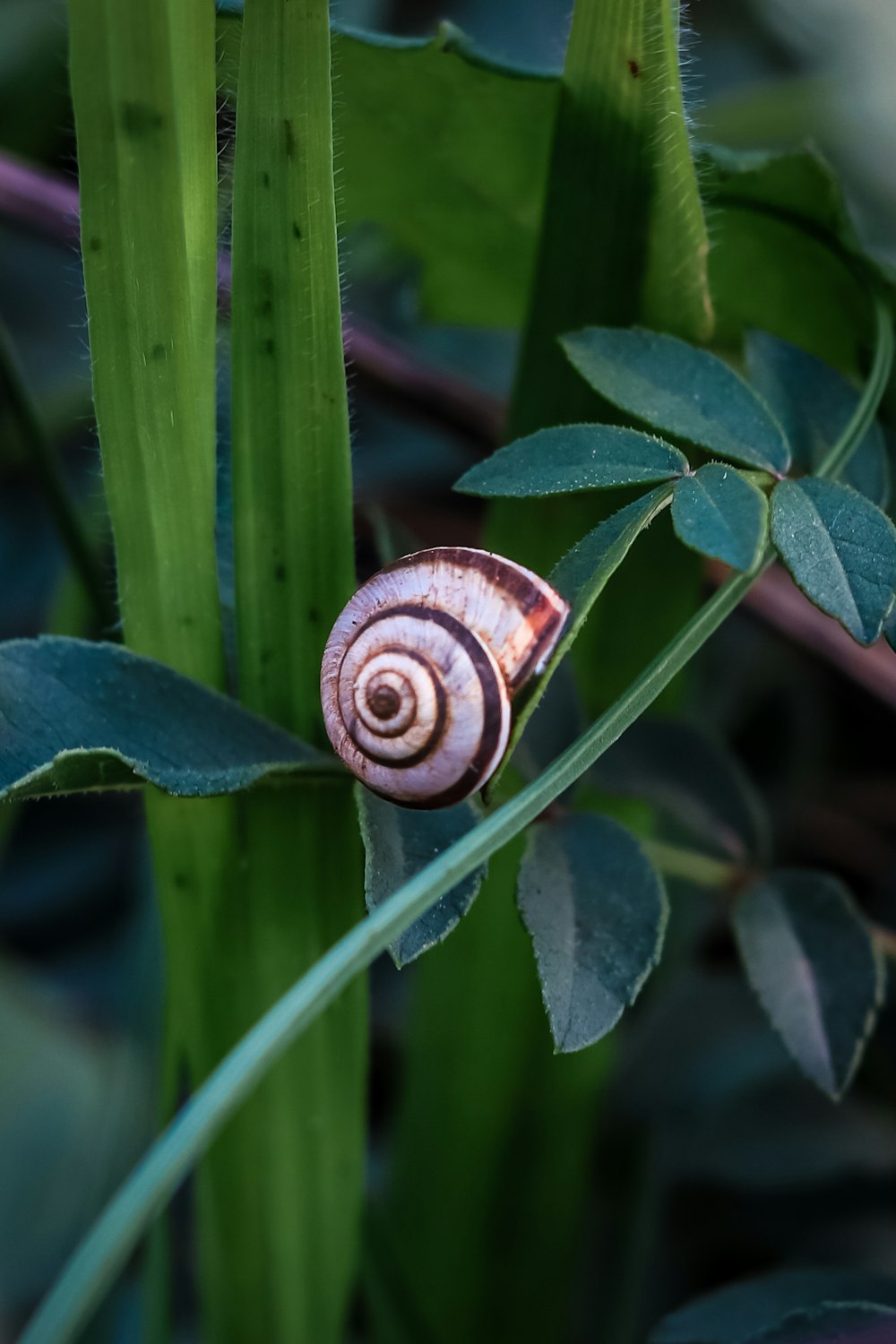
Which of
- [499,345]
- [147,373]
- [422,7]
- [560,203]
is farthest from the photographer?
[422,7]

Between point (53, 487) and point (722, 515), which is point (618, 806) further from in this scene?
point (53, 487)

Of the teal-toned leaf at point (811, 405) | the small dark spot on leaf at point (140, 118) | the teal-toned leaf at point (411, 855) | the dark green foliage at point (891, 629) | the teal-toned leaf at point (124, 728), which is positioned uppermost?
the small dark spot on leaf at point (140, 118)

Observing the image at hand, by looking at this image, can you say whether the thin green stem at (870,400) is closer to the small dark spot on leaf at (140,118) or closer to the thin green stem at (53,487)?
the small dark spot on leaf at (140,118)

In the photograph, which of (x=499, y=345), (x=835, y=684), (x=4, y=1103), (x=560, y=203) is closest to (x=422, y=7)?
(x=499, y=345)

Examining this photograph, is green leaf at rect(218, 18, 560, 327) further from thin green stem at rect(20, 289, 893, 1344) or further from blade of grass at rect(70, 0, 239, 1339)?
thin green stem at rect(20, 289, 893, 1344)

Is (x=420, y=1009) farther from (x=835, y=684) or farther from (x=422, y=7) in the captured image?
(x=422, y=7)

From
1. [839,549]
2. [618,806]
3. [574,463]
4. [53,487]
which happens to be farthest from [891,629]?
[53,487]

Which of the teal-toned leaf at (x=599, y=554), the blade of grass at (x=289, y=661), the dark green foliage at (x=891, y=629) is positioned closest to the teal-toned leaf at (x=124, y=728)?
the blade of grass at (x=289, y=661)
